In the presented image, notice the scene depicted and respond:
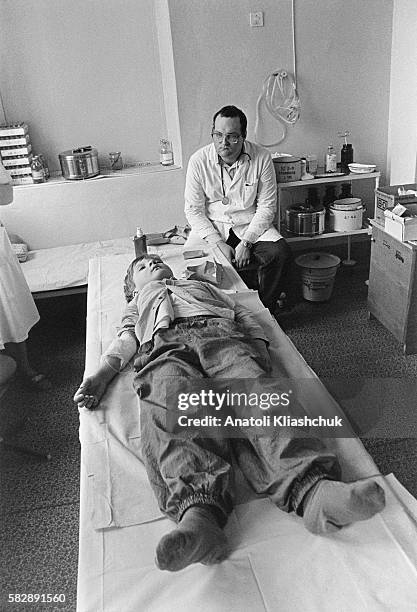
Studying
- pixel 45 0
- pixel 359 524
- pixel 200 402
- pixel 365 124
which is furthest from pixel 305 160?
pixel 359 524

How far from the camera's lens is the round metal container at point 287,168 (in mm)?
2859

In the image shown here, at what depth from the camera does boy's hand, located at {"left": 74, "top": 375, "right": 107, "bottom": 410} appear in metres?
1.42

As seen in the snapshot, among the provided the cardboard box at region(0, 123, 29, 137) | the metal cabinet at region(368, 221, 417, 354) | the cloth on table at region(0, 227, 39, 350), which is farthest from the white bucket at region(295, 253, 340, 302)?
the cardboard box at region(0, 123, 29, 137)

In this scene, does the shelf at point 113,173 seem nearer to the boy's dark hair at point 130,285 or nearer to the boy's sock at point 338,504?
the boy's dark hair at point 130,285

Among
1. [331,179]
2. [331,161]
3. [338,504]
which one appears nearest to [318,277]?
[331,179]

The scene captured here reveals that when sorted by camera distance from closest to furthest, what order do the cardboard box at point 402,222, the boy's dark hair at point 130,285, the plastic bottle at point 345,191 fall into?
1. the boy's dark hair at point 130,285
2. the cardboard box at point 402,222
3. the plastic bottle at point 345,191

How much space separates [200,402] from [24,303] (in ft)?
3.89

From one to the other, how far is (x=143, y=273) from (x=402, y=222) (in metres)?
1.08

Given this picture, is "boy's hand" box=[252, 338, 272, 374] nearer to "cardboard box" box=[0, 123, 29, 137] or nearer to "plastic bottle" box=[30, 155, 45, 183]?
"plastic bottle" box=[30, 155, 45, 183]

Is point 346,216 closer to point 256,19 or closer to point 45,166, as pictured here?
point 256,19

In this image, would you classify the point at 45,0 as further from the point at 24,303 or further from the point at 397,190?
the point at 397,190

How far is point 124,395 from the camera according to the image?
1.48 m

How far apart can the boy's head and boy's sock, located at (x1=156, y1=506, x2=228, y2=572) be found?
100 centimetres

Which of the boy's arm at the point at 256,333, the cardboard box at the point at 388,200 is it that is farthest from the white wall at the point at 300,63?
the boy's arm at the point at 256,333
